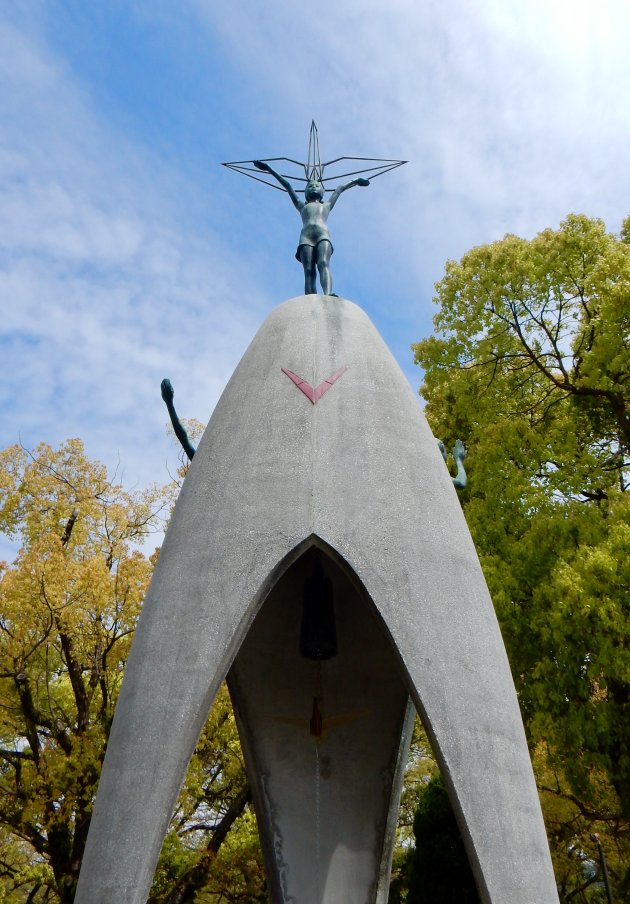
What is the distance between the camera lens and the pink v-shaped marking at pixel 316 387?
4.89 metres

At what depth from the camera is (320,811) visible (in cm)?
597

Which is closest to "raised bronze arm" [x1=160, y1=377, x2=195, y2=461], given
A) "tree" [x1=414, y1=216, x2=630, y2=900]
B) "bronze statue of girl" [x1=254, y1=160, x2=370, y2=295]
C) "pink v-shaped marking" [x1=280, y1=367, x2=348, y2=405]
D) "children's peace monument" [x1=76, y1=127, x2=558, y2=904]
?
"children's peace monument" [x1=76, y1=127, x2=558, y2=904]

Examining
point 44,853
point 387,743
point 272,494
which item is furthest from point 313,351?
point 44,853

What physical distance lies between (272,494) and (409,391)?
4.61ft

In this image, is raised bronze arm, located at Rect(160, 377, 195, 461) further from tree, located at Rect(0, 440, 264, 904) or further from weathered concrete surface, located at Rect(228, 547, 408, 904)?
tree, located at Rect(0, 440, 264, 904)

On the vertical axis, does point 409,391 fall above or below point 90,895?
above

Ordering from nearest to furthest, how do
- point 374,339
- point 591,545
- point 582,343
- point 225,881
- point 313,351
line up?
point 313,351
point 374,339
point 591,545
point 582,343
point 225,881

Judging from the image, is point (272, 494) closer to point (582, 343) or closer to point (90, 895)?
point (90, 895)

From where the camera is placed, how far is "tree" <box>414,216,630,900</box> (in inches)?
358

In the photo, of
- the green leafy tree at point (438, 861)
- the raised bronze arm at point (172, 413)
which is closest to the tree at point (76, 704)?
the green leafy tree at point (438, 861)

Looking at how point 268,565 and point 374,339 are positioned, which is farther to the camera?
point 374,339

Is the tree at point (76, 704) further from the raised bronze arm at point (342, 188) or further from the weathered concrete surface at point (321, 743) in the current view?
the raised bronze arm at point (342, 188)

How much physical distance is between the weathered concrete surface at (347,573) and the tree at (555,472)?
16.8 feet

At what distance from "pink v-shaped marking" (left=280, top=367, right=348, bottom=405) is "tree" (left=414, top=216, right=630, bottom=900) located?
5.18m
